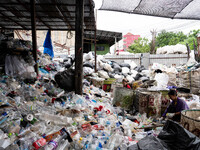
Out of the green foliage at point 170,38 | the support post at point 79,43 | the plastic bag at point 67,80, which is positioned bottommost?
the plastic bag at point 67,80

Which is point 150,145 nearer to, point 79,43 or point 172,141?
point 172,141

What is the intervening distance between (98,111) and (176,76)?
243 inches

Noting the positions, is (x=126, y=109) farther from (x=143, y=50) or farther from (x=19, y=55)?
(x=143, y=50)

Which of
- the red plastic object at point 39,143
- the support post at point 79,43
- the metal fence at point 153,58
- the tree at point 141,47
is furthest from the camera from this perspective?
the tree at point 141,47

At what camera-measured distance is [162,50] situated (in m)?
15.0

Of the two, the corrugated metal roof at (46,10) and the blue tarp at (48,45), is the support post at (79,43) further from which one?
the blue tarp at (48,45)

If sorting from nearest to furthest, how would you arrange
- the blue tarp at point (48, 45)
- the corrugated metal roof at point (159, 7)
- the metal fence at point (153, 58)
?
the corrugated metal roof at point (159, 7)
the blue tarp at point (48, 45)
the metal fence at point (153, 58)

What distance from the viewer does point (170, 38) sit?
987 inches

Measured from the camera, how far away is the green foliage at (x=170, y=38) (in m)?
24.7

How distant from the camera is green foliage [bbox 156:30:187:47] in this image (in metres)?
24.7

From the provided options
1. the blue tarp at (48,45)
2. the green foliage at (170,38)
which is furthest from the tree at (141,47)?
the blue tarp at (48,45)

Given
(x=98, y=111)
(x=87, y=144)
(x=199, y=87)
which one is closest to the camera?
(x=87, y=144)

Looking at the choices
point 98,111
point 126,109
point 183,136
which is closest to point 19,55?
point 98,111

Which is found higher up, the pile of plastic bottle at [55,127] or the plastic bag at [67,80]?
the plastic bag at [67,80]
